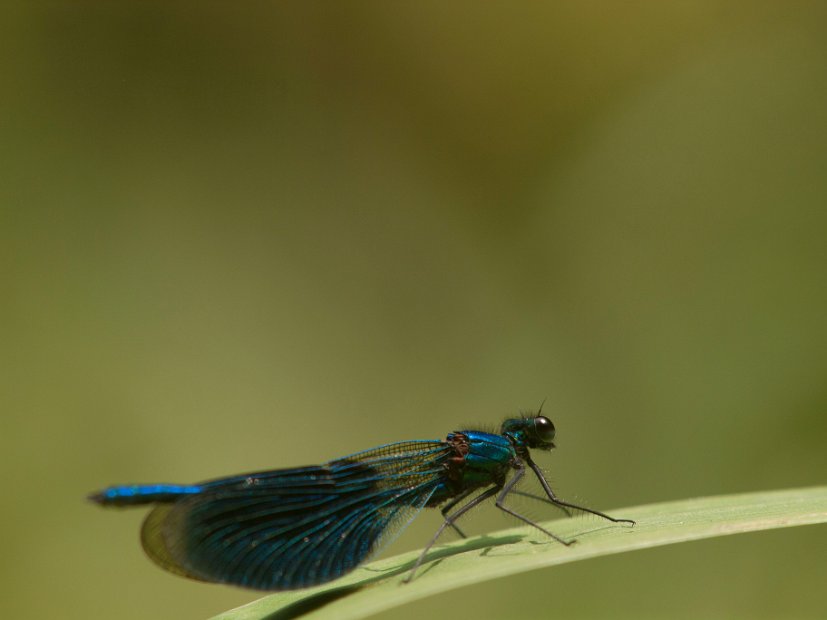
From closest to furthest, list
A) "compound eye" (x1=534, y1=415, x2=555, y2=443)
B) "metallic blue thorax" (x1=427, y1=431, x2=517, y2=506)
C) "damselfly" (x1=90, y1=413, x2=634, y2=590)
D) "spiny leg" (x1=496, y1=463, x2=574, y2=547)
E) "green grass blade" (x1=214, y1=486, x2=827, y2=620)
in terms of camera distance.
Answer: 1. "green grass blade" (x1=214, y1=486, x2=827, y2=620)
2. "damselfly" (x1=90, y1=413, x2=634, y2=590)
3. "spiny leg" (x1=496, y1=463, x2=574, y2=547)
4. "metallic blue thorax" (x1=427, y1=431, x2=517, y2=506)
5. "compound eye" (x1=534, y1=415, x2=555, y2=443)

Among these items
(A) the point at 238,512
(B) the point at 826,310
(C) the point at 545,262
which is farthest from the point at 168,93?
(B) the point at 826,310

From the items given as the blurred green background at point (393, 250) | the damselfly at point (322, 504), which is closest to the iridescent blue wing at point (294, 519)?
the damselfly at point (322, 504)

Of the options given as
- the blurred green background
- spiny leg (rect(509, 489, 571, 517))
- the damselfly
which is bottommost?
spiny leg (rect(509, 489, 571, 517))

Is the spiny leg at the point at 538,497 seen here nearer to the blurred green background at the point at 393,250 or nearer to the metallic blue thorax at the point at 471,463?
the metallic blue thorax at the point at 471,463

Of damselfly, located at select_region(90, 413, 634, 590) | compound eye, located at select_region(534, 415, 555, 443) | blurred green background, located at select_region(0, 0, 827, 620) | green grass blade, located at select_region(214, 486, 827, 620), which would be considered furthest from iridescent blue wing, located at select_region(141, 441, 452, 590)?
blurred green background, located at select_region(0, 0, 827, 620)

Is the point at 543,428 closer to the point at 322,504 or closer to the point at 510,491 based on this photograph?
the point at 510,491

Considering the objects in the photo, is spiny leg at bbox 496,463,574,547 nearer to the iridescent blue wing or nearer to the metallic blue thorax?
the metallic blue thorax

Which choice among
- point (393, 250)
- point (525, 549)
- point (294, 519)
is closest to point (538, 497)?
point (525, 549)
